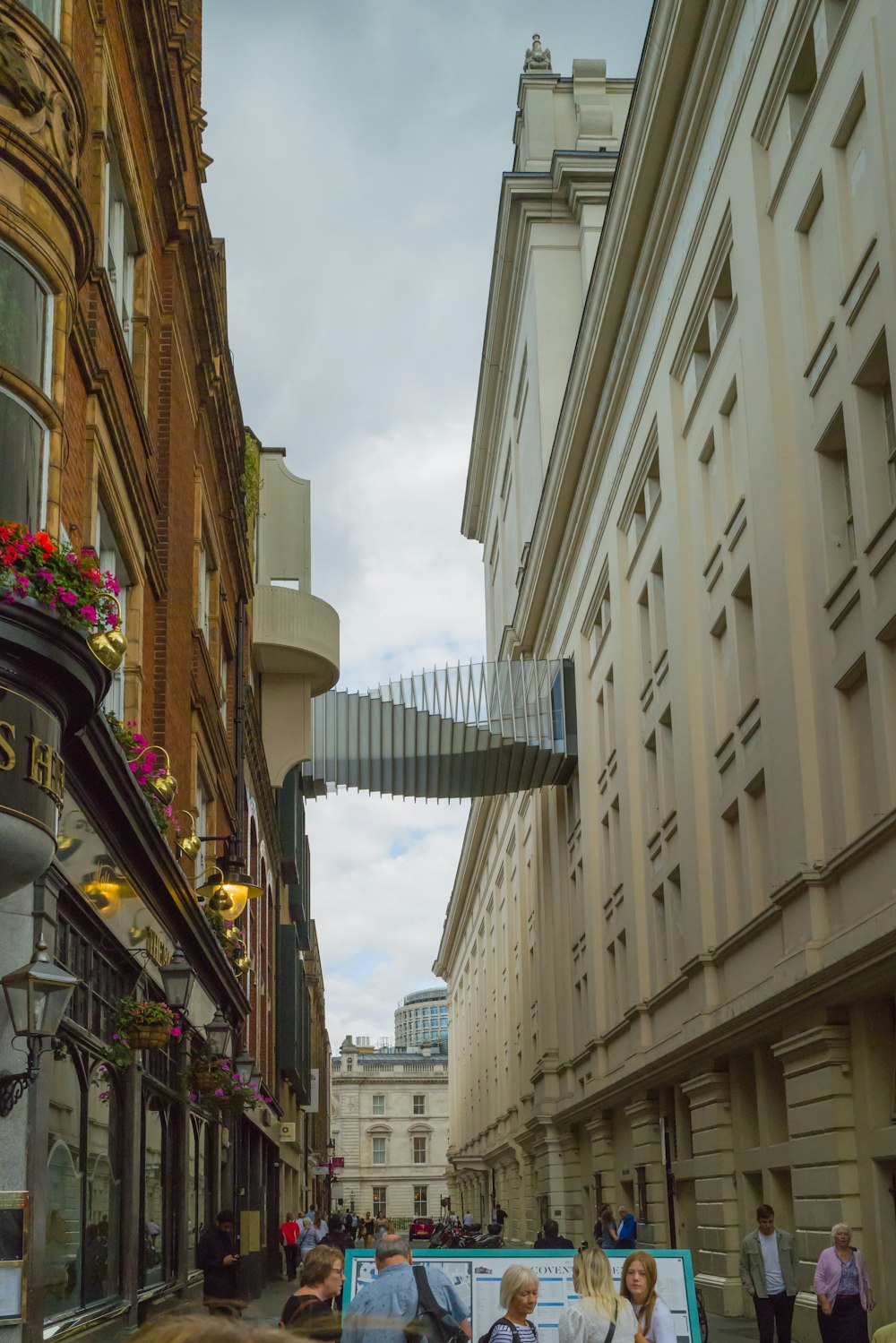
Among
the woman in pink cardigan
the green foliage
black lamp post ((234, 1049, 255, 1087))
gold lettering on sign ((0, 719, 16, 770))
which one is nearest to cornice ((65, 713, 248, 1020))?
black lamp post ((234, 1049, 255, 1087))

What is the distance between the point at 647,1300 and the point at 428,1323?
169 cm

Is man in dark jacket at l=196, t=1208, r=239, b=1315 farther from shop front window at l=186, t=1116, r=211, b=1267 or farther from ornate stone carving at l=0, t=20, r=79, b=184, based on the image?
ornate stone carving at l=0, t=20, r=79, b=184

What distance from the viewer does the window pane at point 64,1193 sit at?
413 inches

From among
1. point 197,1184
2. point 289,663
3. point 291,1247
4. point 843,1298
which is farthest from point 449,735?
point 843,1298

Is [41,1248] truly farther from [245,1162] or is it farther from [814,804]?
[245,1162]

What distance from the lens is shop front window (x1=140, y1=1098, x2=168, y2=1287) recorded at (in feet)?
50.1

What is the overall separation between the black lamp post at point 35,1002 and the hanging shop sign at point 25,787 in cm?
58

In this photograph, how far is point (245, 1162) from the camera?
30.8 m

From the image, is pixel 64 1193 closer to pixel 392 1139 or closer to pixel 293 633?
pixel 293 633

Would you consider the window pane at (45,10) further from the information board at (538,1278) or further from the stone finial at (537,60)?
the stone finial at (537,60)

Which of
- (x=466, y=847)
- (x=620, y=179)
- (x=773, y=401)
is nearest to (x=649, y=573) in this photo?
(x=620, y=179)

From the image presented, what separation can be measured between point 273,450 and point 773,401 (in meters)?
25.1

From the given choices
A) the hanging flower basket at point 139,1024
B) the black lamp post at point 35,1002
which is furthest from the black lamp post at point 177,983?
the black lamp post at point 35,1002

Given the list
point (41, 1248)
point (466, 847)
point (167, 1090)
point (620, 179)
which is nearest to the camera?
point (41, 1248)
